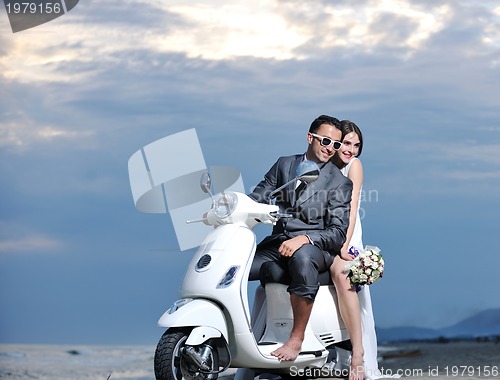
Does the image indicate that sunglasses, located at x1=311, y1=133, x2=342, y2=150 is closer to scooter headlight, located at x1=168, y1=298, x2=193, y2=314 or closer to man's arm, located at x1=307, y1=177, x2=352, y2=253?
man's arm, located at x1=307, y1=177, x2=352, y2=253

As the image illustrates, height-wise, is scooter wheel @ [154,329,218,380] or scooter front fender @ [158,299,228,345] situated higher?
scooter front fender @ [158,299,228,345]

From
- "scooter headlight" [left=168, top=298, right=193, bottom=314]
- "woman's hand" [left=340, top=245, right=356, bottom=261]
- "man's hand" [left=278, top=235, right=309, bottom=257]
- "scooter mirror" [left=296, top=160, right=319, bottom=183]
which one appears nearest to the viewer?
"scooter headlight" [left=168, top=298, right=193, bottom=314]

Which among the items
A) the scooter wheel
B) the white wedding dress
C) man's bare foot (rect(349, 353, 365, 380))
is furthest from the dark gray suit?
the scooter wheel

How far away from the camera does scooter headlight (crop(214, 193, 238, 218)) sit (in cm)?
527

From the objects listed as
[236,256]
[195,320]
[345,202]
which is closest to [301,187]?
[345,202]

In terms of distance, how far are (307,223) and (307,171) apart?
1.37ft

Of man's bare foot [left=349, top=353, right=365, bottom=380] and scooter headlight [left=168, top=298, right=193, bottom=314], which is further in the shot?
man's bare foot [left=349, top=353, right=365, bottom=380]

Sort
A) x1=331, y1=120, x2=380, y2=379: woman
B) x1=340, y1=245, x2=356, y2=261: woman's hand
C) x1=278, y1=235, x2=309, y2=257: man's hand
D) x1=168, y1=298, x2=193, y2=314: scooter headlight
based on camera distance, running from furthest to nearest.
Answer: x1=331, y1=120, x2=380, y2=379: woman < x1=340, y1=245, x2=356, y2=261: woman's hand < x1=278, y1=235, x2=309, y2=257: man's hand < x1=168, y1=298, x2=193, y2=314: scooter headlight

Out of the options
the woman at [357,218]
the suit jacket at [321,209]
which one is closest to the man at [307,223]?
the suit jacket at [321,209]

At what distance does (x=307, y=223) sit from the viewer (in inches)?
218

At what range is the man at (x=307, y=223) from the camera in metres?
5.27

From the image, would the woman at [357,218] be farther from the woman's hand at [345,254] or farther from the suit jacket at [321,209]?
the suit jacket at [321,209]

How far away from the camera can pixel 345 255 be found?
18.8 feet

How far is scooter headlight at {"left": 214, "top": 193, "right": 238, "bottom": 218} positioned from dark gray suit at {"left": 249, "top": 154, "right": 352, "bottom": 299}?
388 millimetres
